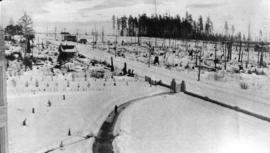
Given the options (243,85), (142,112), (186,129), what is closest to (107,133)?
(142,112)

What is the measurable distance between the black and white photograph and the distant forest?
0.03 m

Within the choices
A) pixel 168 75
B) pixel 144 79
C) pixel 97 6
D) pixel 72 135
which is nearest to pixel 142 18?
pixel 97 6

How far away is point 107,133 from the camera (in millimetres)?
8023

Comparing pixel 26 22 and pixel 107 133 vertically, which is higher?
pixel 26 22

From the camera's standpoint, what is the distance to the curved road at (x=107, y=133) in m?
7.16

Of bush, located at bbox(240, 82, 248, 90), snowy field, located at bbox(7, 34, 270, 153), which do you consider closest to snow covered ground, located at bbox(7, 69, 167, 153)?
snowy field, located at bbox(7, 34, 270, 153)

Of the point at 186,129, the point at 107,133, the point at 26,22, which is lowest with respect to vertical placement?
the point at 107,133

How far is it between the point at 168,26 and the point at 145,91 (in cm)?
232

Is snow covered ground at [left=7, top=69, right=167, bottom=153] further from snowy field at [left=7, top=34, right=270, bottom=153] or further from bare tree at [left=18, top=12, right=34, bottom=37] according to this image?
bare tree at [left=18, top=12, right=34, bottom=37]

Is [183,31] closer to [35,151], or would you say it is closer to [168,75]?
[168,75]

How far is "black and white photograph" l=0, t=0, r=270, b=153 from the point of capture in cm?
702

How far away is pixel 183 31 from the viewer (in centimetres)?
915

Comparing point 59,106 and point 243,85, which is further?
point 59,106

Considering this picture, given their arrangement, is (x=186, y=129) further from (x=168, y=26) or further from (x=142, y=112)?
(x=168, y=26)
